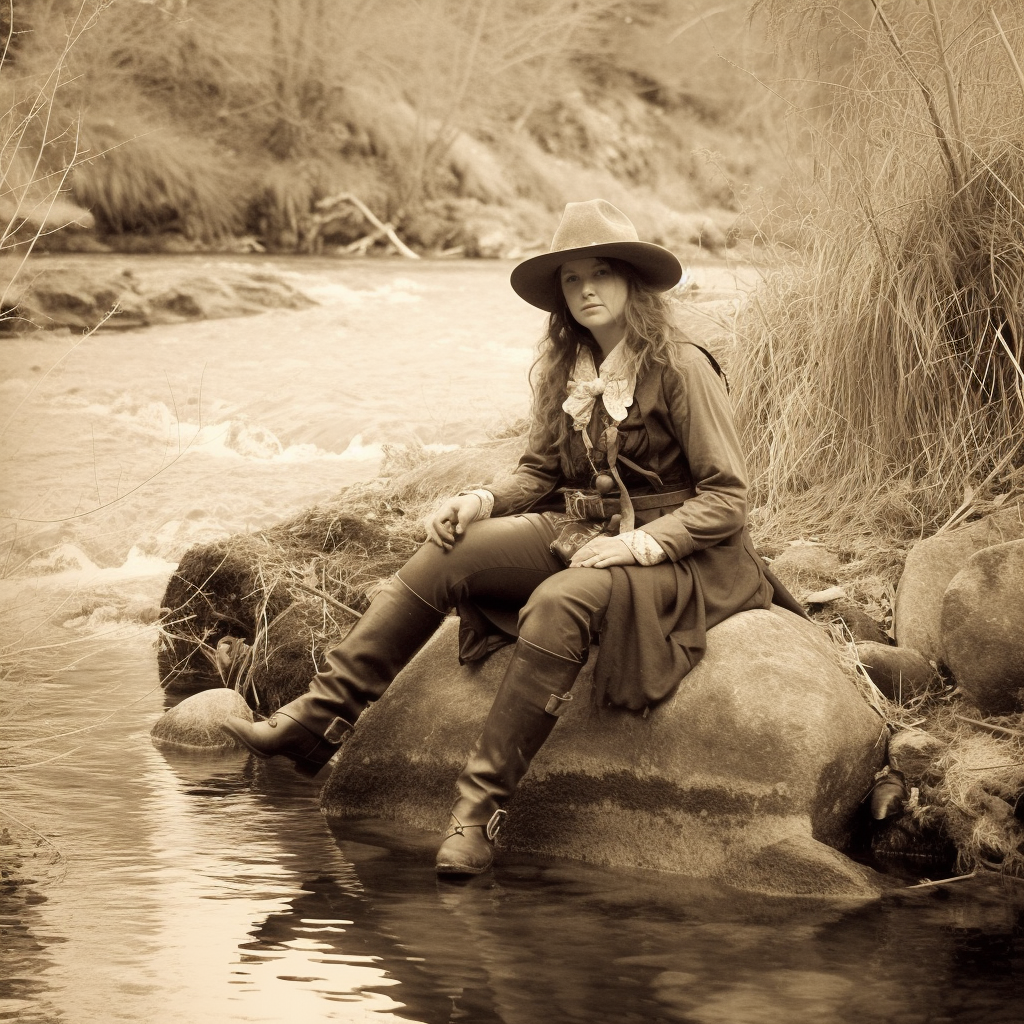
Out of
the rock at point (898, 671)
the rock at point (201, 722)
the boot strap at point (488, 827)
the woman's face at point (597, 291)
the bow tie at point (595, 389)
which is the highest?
the woman's face at point (597, 291)

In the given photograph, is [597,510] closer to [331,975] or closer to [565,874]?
[565,874]

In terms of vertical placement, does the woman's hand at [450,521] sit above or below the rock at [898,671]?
above

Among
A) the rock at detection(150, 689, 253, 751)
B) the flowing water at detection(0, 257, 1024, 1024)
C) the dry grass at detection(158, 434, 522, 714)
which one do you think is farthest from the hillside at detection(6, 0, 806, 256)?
the flowing water at detection(0, 257, 1024, 1024)

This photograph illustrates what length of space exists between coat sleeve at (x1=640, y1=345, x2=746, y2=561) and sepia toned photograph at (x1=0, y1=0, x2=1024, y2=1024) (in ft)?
0.04

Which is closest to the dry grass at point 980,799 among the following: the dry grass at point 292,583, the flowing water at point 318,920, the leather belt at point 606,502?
the flowing water at point 318,920

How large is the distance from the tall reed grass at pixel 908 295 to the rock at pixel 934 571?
0.42 metres

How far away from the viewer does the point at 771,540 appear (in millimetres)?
5332

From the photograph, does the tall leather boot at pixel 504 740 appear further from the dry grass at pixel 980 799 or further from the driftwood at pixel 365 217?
the driftwood at pixel 365 217

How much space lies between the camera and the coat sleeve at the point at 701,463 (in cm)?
343

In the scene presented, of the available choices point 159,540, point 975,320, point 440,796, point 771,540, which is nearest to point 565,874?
point 440,796

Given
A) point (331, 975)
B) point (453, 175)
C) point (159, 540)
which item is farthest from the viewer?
point (453, 175)

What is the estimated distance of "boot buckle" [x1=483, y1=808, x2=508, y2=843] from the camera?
131 inches

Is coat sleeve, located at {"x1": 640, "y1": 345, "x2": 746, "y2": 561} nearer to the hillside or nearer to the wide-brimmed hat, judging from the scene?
the wide-brimmed hat

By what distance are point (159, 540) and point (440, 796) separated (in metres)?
5.20
